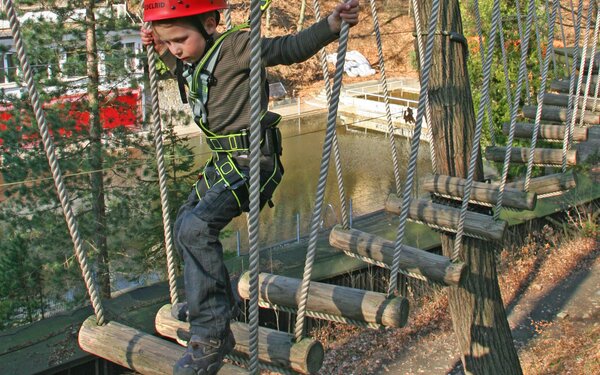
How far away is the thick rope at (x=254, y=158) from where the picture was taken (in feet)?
5.48

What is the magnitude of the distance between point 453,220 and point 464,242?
76cm

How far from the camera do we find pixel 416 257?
9.34 feet

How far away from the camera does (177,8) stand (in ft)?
6.21

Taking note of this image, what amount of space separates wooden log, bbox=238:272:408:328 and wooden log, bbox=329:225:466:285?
50 cm

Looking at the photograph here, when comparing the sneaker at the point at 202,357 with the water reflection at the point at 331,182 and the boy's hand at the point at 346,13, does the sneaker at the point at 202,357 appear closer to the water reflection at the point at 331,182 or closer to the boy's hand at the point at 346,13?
the boy's hand at the point at 346,13

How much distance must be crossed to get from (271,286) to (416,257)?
0.78 m

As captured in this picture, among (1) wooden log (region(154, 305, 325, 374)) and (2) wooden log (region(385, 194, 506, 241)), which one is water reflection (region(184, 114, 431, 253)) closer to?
(2) wooden log (region(385, 194, 506, 241))

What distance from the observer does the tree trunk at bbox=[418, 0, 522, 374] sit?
377 cm

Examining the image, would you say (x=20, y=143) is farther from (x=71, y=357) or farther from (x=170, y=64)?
(x=170, y=64)

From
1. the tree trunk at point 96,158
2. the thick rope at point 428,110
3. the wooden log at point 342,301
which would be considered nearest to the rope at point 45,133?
the wooden log at point 342,301

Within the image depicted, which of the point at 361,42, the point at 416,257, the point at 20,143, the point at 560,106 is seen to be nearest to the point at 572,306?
the point at 560,106

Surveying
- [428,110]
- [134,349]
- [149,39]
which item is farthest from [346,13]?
[428,110]

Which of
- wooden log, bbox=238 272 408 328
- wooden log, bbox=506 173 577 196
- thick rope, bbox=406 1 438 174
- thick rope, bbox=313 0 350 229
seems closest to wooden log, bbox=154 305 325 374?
wooden log, bbox=238 272 408 328

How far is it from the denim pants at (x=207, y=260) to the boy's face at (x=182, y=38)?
1.24 feet
